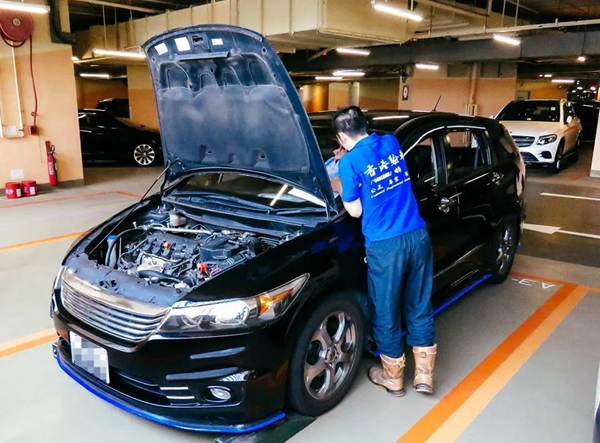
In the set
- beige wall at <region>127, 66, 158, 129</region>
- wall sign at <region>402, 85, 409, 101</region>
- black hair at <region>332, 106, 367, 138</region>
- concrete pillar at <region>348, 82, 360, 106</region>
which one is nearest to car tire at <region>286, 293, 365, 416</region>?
black hair at <region>332, 106, 367, 138</region>

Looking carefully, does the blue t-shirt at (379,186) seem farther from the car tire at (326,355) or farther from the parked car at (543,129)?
the parked car at (543,129)

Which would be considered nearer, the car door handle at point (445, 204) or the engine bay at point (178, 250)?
the engine bay at point (178, 250)

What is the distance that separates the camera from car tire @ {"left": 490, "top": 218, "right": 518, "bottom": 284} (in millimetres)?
4303

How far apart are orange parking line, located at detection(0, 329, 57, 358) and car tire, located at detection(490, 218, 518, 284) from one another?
346cm

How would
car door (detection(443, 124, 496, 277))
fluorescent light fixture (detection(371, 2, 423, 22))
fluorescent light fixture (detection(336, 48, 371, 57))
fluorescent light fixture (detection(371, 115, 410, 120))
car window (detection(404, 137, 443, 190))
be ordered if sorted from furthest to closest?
fluorescent light fixture (detection(336, 48, 371, 57)), fluorescent light fixture (detection(371, 2, 423, 22)), car door (detection(443, 124, 496, 277)), fluorescent light fixture (detection(371, 115, 410, 120)), car window (detection(404, 137, 443, 190))

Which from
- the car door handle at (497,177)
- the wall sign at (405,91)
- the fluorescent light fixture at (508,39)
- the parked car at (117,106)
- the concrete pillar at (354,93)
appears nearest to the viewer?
the car door handle at (497,177)

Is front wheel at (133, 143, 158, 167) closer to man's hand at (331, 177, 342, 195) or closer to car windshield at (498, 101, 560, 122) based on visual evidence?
car windshield at (498, 101, 560, 122)

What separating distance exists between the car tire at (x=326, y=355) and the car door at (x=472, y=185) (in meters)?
1.29

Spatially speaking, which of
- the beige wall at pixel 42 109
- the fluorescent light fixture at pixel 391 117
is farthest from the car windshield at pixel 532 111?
the fluorescent light fixture at pixel 391 117

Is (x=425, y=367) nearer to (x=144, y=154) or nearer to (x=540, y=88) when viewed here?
(x=144, y=154)

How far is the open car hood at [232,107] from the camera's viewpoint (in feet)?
8.70

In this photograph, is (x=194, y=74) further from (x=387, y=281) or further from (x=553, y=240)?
(x=553, y=240)

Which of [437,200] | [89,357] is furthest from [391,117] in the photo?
[89,357]

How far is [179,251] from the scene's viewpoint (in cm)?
287
